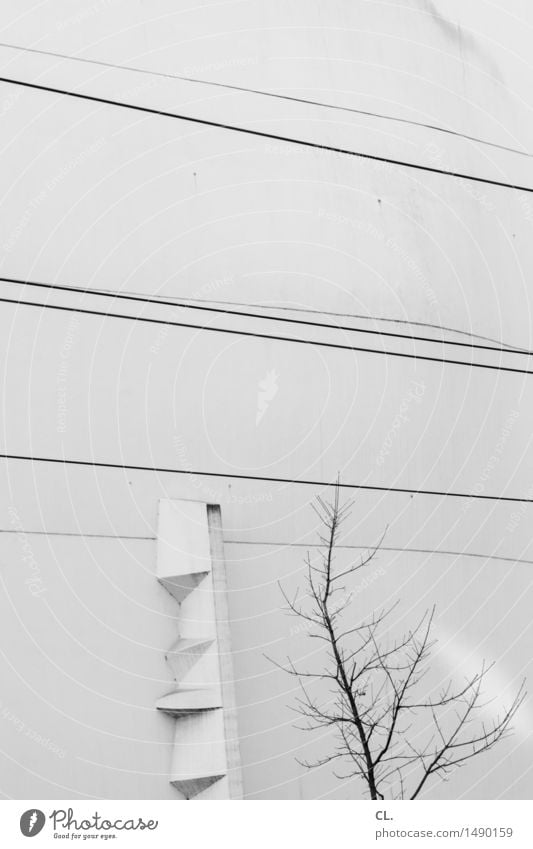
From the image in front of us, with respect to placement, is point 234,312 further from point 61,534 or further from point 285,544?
point 61,534

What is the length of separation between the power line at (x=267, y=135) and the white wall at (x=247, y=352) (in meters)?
0.07

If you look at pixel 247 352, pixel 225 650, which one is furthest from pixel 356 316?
pixel 225 650

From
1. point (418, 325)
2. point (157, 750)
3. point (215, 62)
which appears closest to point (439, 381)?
point (418, 325)

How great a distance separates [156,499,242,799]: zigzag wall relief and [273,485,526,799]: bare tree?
2.88ft

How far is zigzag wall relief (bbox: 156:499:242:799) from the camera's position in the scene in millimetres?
10430

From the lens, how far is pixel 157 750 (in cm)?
1074

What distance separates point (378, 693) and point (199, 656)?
1.94 m

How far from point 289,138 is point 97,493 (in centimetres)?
393

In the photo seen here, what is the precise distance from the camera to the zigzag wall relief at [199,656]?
10430mm

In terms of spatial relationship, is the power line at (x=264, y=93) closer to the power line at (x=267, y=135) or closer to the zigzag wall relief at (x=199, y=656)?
the power line at (x=267, y=135)

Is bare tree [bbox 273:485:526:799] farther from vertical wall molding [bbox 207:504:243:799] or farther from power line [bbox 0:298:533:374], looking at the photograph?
power line [bbox 0:298:533:374]

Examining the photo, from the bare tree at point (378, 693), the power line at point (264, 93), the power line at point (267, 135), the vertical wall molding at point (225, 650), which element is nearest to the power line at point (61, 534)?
the vertical wall molding at point (225, 650)

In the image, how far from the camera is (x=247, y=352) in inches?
472

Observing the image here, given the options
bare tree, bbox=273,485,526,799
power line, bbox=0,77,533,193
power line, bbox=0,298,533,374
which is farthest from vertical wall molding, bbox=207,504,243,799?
power line, bbox=0,77,533,193
